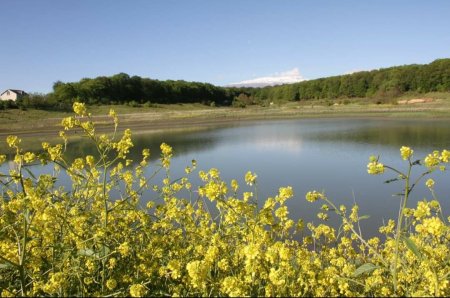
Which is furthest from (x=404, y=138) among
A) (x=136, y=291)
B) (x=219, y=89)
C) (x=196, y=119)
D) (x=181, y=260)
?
(x=219, y=89)

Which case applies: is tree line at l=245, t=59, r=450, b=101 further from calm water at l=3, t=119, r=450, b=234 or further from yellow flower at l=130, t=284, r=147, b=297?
yellow flower at l=130, t=284, r=147, b=297

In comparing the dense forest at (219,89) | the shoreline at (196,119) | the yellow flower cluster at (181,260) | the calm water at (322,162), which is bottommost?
the calm water at (322,162)

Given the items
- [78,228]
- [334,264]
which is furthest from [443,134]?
[78,228]

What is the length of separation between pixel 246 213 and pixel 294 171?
34.7ft

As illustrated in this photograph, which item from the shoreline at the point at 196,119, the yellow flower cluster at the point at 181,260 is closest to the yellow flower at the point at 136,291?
the yellow flower cluster at the point at 181,260

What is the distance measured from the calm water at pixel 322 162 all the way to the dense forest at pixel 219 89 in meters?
36.0

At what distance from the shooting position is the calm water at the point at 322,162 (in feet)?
29.9

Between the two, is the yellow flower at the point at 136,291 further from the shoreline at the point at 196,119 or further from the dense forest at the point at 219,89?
the dense forest at the point at 219,89

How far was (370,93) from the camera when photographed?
74.2 metres


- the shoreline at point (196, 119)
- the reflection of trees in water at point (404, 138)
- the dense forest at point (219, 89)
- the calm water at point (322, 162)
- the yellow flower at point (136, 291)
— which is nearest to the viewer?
the yellow flower at point (136, 291)

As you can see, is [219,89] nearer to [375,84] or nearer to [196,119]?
[375,84]

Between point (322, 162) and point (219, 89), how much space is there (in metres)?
78.4

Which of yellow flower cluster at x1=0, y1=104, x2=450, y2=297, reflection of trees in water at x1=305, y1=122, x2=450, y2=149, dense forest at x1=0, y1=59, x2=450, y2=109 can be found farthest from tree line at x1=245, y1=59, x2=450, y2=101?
yellow flower cluster at x1=0, y1=104, x2=450, y2=297

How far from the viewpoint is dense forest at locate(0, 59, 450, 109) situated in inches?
2377
